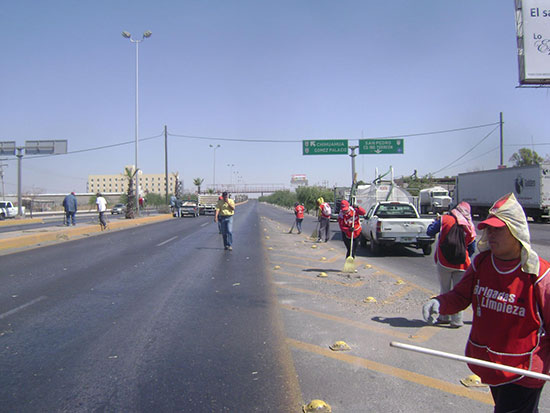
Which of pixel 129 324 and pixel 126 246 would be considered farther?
pixel 126 246

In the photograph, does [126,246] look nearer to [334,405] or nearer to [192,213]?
[334,405]

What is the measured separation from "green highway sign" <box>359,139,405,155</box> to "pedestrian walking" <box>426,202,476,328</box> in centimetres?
3021

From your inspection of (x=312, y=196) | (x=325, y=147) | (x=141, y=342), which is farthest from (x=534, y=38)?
(x=312, y=196)

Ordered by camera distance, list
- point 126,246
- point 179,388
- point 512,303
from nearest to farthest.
Result: point 512,303
point 179,388
point 126,246

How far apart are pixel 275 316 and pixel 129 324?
6.41ft

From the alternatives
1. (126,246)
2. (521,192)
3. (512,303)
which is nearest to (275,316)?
(512,303)

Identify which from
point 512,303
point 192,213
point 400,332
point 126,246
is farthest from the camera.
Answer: point 192,213

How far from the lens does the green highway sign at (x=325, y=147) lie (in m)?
35.0

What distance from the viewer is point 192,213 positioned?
128ft

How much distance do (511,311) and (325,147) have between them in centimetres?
3360

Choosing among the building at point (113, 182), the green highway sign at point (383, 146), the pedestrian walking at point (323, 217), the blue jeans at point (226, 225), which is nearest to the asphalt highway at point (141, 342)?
the blue jeans at point (226, 225)

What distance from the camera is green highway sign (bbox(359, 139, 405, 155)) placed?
34875 mm

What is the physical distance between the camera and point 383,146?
→ 115ft

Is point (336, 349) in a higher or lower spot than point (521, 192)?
lower
